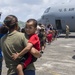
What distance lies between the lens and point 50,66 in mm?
10438

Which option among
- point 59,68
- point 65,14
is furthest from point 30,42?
point 65,14

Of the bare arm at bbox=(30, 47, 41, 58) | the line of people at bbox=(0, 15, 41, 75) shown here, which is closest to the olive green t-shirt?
the line of people at bbox=(0, 15, 41, 75)

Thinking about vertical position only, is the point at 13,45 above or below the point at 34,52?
above

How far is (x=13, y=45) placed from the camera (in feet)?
13.0

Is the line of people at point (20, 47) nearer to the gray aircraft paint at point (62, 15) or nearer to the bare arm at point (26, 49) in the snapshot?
the bare arm at point (26, 49)

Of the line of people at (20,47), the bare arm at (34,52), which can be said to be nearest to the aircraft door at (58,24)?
the line of people at (20,47)

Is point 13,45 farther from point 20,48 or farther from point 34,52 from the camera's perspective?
point 34,52

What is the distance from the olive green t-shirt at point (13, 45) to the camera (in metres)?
3.92

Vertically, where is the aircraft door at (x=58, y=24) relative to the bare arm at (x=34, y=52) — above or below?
below

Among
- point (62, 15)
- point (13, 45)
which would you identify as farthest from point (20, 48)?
point (62, 15)

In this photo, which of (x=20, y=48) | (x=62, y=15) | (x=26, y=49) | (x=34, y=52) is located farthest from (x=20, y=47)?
(x=62, y=15)

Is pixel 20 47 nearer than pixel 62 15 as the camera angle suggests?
Yes

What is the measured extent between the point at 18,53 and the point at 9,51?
0.18 m

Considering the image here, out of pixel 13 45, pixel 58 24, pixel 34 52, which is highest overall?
pixel 13 45
